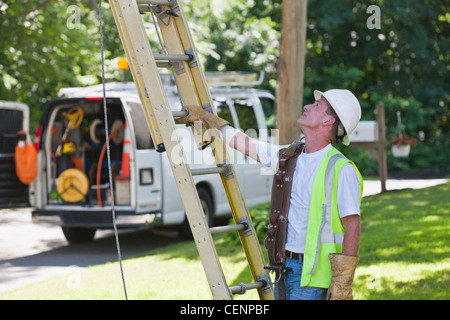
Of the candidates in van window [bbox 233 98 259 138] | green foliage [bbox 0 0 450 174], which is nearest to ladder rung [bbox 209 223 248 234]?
van window [bbox 233 98 259 138]

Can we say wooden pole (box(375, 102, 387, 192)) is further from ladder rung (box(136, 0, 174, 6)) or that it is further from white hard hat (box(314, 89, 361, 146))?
white hard hat (box(314, 89, 361, 146))

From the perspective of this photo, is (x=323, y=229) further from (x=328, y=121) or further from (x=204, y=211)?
(x=204, y=211)

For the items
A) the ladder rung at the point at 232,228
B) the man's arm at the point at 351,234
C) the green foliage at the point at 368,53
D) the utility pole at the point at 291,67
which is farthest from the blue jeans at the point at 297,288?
the green foliage at the point at 368,53

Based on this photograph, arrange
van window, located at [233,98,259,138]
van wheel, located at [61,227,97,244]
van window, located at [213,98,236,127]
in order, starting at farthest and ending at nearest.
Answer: van window, located at [233,98,259,138]
van window, located at [213,98,236,127]
van wheel, located at [61,227,97,244]

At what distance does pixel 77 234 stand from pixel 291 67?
174 inches

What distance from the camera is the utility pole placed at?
8.69 m

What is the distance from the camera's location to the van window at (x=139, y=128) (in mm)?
10070

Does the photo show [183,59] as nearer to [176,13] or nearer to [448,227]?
[176,13]

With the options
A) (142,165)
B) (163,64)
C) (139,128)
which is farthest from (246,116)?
(163,64)

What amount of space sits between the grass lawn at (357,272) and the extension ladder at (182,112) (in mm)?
2655

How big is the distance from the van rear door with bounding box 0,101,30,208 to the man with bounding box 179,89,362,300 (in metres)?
7.11
